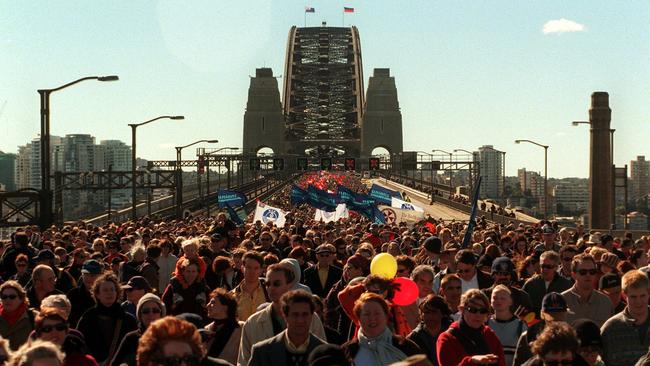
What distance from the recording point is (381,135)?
170500mm

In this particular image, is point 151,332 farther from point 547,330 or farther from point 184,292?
point 184,292

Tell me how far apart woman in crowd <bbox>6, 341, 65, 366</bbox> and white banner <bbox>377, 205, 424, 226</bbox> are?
2516 centimetres

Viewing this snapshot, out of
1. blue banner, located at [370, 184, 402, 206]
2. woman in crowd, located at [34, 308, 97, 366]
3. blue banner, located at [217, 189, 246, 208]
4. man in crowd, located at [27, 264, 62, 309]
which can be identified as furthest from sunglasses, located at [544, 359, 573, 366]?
blue banner, located at [370, 184, 402, 206]

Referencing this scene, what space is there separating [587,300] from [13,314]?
16.8 ft

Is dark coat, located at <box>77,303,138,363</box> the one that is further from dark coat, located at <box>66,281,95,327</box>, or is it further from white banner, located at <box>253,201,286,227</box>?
white banner, located at <box>253,201,286,227</box>

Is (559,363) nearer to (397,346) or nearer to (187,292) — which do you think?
(397,346)

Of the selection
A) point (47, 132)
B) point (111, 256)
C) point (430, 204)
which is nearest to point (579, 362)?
point (111, 256)

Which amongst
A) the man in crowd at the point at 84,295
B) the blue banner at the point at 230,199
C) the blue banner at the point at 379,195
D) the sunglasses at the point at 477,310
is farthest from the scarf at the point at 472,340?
the blue banner at the point at 379,195

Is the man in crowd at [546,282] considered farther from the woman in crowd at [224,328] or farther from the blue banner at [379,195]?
the blue banner at [379,195]

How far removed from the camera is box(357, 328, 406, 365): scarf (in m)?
6.98

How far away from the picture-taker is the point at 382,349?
7.00 meters

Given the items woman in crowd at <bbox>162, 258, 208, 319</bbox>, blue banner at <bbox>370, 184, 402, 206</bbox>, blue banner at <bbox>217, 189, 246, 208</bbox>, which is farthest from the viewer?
blue banner at <bbox>370, 184, 402, 206</bbox>

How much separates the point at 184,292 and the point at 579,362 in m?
5.20

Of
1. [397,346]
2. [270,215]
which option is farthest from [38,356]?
[270,215]
